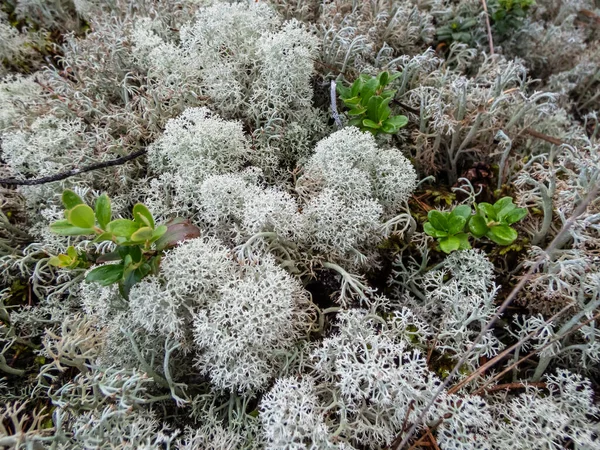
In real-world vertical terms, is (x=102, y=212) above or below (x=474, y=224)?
above

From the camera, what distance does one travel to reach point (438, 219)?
153 centimetres

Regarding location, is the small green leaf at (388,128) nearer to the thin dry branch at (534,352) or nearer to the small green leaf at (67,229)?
the thin dry branch at (534,352)

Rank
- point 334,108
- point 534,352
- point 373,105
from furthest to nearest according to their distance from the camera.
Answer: point 334,108
point 373,105
point 534,352

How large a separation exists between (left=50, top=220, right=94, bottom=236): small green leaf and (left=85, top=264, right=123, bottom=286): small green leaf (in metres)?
0.13

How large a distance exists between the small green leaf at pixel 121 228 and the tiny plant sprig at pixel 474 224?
40.3 inches

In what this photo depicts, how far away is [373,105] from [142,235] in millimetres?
1046

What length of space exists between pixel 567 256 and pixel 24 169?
218 cm

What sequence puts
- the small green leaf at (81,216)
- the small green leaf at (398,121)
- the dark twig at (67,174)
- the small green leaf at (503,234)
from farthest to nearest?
the small green leaf at (398,121)
the dark twig at (67,174)
the small green leaf at (503,234)
the small green leaf at (81,216)

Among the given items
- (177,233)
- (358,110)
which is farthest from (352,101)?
(177,233)

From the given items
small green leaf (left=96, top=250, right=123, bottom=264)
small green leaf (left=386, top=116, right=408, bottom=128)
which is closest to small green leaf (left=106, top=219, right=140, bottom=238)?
small green leaf (left=96, top=250, right=123, bottom=264)

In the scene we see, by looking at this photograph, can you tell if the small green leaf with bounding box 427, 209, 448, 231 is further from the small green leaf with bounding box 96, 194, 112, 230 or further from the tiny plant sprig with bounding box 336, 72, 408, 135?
the small green leaf with bounding box 96, 194, 112, 230

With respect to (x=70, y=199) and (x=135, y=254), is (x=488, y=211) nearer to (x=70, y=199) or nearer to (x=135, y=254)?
(x=135, y=254)

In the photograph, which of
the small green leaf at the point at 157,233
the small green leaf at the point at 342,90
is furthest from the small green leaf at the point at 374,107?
the small green leaf at the point at 157,233

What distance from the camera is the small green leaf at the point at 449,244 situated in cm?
150
